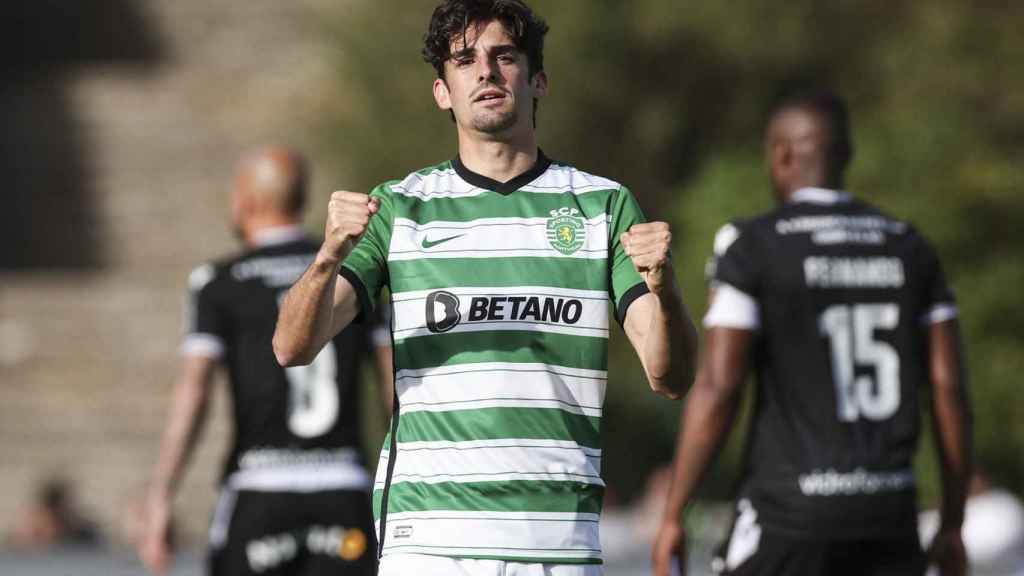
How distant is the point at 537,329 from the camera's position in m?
4.82

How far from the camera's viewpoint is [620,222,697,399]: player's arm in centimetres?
451

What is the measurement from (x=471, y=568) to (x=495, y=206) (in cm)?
92

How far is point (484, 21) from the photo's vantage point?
16.4 ft

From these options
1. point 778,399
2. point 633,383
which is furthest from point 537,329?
point 633,383

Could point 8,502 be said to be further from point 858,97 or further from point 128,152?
point 858,97

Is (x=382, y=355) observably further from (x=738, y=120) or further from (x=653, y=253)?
(x=738, y=120)

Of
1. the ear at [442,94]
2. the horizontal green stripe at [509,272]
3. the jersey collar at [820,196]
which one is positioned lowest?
the horizontal green stripe at [509,272]

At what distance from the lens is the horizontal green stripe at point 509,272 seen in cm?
482

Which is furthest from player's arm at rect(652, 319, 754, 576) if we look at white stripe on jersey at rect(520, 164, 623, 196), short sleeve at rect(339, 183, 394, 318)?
short sleeve at rect(339, 183, 394, 318)

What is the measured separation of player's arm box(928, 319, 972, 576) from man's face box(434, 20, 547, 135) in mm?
2063

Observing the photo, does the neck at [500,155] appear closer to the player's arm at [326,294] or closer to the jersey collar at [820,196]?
the player's arm at [326,294]

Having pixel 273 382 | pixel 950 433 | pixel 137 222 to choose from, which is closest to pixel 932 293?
pixel 950 433

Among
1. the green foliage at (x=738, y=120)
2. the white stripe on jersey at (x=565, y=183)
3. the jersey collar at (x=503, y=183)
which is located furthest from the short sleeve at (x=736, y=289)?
the green foliage at (x=738, y=120)

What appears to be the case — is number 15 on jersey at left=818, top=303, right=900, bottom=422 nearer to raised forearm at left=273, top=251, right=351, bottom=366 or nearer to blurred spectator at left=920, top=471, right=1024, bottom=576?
raised forearm at left=273, top=251, right=351, bottom=366
